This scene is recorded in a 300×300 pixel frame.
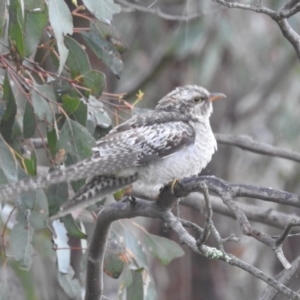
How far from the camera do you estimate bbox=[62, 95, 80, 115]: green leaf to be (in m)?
3.42

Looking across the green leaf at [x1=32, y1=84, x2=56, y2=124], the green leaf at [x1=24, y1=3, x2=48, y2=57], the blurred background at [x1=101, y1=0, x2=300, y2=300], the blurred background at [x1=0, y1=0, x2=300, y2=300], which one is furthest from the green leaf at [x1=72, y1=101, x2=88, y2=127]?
the blurred background at [x1=101, y1=0, x2=300, y2=300]

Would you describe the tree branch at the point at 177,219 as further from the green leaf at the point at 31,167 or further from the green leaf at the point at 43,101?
the green leaf at the point at 43,101

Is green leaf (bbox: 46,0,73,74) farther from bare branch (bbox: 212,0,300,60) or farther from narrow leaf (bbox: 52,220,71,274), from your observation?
narrow leaf (bbox: 52,220,71,274)

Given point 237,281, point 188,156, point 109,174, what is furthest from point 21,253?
point 237,281

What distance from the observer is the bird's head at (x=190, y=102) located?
13.6 feet

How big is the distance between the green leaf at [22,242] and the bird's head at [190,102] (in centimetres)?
105

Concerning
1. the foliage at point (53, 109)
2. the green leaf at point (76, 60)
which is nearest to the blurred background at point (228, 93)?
the foliage at point (53, 109)

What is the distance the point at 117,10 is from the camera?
3.31 m

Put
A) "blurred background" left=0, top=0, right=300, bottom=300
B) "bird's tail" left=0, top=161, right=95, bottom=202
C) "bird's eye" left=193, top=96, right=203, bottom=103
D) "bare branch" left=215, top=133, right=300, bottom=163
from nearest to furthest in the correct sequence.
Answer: "bird's tail" left=0, top=161, right=95, bottom=202 < "bird's eye" left=193, top=96, right=203, bottom=103 < "bare branch" left=215, top=133, right=300, bottom=163 < "blurred background" left=0, top=0, right=300, bottom=300

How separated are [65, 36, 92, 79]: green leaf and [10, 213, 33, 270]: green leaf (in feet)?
2.31

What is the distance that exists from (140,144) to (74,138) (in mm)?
301

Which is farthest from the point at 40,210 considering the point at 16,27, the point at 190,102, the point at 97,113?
the point at 190,102

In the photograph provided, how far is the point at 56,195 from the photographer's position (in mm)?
3600

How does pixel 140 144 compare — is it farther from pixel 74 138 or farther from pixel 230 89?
pixel 230 89
